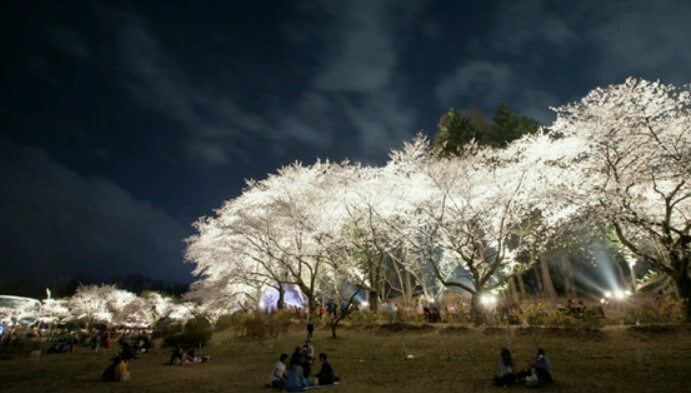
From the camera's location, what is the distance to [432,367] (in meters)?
11.1

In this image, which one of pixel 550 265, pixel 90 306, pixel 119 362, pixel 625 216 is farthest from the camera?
pixel 90 306

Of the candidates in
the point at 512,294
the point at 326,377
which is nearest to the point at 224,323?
the point at 326,377

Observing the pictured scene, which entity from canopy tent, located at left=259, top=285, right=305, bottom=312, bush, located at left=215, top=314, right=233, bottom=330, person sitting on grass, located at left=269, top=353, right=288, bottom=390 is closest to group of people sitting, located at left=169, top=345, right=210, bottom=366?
person sitting on grass, located at left=269, top=353, right=288, bottom=390

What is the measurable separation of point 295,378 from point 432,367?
4.41 m

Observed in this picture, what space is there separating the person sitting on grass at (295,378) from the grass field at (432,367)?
87 centimetres

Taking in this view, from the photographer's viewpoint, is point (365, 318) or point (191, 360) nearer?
point (191, 360)

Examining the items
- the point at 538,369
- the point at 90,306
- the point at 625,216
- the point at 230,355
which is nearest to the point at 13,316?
the point at 90,306

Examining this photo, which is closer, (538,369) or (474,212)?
(538,369)

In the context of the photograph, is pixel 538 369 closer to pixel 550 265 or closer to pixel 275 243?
pixel 275 243

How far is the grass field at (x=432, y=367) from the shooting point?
8812mm

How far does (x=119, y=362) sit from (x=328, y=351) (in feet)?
26.3

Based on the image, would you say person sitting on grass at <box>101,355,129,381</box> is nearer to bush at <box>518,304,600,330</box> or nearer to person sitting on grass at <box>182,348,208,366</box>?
person sitting on grass at <box>182,348,208,366</box>

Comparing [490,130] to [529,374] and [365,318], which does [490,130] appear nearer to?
[365,318]

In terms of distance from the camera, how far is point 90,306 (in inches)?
1606
